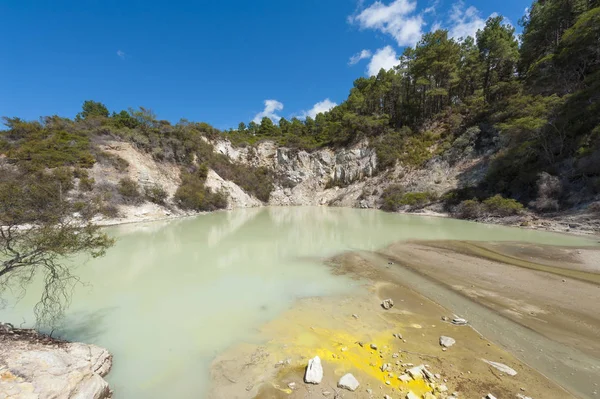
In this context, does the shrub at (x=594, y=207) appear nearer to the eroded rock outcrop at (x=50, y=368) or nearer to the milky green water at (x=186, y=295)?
the milky green water at (x=186, y=295)

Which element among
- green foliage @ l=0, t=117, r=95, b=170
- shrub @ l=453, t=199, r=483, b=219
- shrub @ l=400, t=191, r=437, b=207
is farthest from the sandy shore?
green foliage @ l=0, t=117, r=95, b=170

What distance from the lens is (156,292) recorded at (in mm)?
7410

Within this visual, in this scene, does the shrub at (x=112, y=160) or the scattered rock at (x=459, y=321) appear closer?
the scattered rock at (x=459, y=321)

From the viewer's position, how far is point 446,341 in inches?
179

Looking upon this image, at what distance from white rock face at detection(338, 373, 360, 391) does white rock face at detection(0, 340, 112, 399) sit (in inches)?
124

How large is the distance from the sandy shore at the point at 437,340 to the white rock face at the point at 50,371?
1.62 metres

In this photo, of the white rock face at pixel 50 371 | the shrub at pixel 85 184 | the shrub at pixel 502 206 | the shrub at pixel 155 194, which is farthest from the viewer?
the shrub at pixel 155 194

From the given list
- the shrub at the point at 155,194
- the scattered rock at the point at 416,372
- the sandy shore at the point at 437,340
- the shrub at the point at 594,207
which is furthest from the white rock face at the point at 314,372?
the shrub at the point at 155,194

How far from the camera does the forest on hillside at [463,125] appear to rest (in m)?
19.4

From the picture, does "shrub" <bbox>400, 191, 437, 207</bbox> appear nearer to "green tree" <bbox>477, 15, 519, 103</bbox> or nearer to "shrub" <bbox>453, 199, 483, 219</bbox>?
"shrub" <bbox>453, 199, 483, 219</bbox>

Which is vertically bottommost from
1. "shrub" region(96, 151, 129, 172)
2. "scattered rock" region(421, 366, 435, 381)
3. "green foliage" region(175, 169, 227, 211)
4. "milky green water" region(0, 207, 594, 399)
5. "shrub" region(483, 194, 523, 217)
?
"milky green water" region(0, 207, 594, 399)

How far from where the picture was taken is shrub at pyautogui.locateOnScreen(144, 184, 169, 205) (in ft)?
83.6

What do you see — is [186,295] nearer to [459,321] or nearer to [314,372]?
[314,372]

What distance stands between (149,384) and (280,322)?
2517 mm
